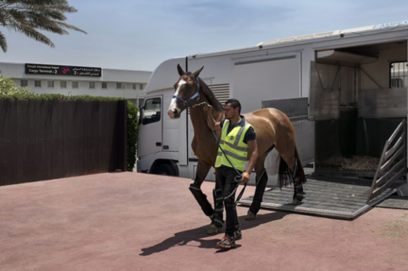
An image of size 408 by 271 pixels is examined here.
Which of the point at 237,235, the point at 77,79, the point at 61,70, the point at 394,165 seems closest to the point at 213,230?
the point at 237,235

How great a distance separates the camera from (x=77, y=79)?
50.7 meters

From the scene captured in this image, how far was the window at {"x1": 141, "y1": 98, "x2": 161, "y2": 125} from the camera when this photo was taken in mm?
13748

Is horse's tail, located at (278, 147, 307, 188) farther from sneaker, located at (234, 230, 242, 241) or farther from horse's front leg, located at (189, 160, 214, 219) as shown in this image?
sneaker, located at (234, 230, 242, 241)

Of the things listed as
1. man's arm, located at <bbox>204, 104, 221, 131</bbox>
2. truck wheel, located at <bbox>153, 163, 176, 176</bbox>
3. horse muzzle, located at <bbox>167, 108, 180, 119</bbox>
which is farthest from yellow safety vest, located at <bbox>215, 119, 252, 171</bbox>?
truck wheel, located at <bbox>153, 163, 176, 176</bbox>

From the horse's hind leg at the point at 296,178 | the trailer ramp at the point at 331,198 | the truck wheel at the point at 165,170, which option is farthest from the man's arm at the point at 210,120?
the truck wheel at the point at 165,170

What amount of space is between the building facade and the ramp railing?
41083 millimetres

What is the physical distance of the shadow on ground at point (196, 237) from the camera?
6.03 metres

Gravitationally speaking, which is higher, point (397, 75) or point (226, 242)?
point (397, 75)

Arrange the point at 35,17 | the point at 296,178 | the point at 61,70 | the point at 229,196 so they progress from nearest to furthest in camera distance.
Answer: the point at 229,196 → the point at 296,178 → the point at 35,17 → the point at 61,70

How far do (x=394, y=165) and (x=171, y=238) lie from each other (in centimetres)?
479

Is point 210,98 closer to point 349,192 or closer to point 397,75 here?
point 349,192

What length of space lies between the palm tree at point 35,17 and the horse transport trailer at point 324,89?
23.6 feet

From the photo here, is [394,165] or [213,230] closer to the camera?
[213,230]

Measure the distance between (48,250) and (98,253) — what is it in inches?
30.0
